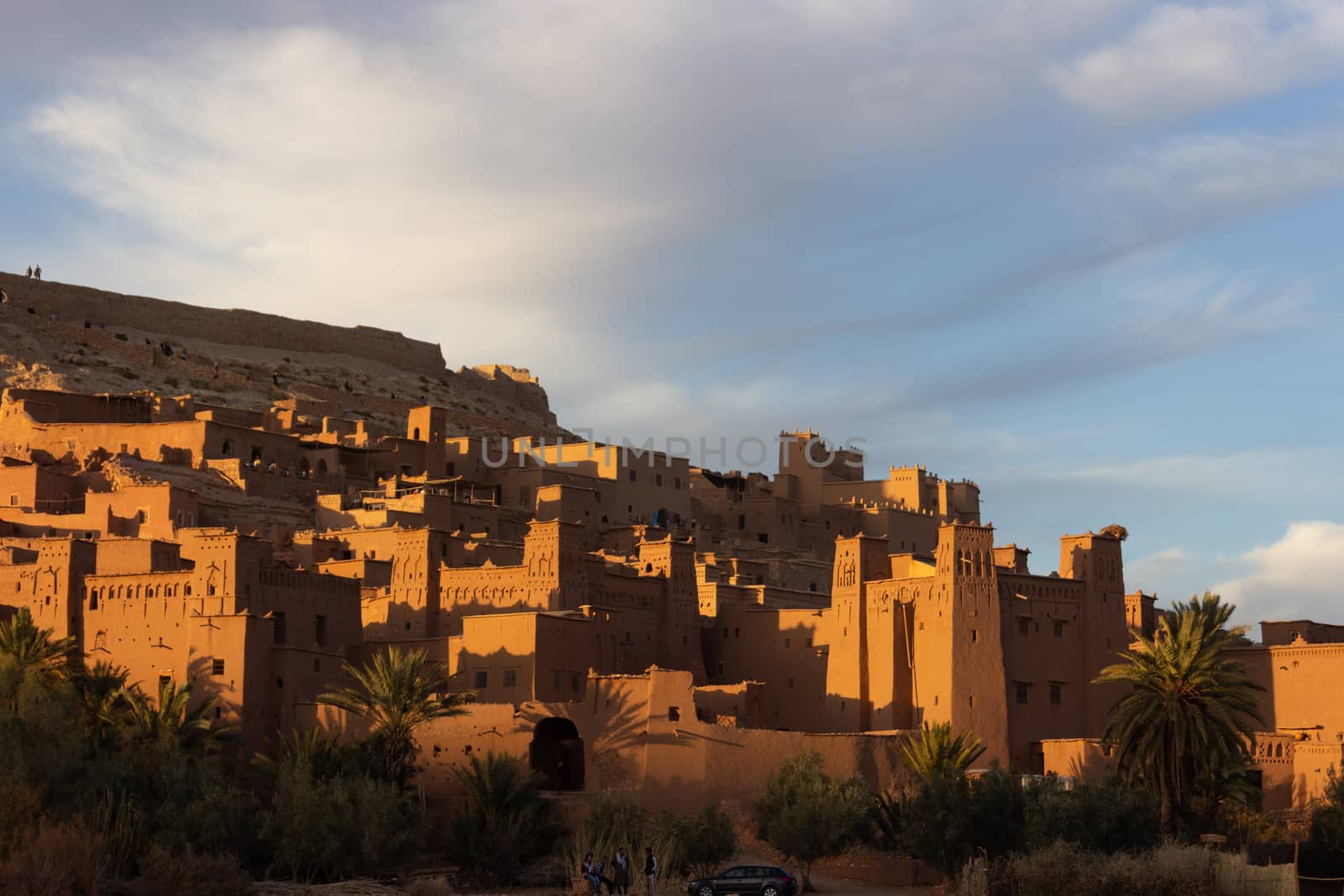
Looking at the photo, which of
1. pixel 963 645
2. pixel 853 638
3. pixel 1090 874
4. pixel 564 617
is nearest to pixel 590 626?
pixel 564 617

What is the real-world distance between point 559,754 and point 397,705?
501 centimetres

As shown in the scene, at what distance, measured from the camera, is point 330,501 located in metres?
63.4

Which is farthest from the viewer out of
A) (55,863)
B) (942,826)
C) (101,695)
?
(101,695)

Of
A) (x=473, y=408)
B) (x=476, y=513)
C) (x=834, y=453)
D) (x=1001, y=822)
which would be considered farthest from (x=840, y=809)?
(x=473, y=408)

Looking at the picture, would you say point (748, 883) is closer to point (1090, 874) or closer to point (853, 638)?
point (1090, 874)

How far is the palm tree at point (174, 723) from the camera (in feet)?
142

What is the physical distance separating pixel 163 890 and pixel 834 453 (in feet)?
169

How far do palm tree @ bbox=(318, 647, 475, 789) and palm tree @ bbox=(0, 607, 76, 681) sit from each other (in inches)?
236

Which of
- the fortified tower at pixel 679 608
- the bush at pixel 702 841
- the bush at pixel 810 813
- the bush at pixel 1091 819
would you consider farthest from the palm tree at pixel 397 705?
the bush at pixel 1091 819

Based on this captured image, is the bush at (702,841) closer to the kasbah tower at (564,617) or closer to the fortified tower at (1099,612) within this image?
the kasbah tower at (564,617)

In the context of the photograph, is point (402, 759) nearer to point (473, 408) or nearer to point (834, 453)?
point (834, 453)

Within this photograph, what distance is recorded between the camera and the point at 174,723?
4347cm

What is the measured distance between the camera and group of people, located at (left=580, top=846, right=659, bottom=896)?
36.9 meters

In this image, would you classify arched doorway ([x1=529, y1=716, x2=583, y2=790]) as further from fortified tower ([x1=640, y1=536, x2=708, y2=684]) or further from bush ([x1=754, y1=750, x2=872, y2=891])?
bush ([x1=754, y1=750, x2=872, y2=891])
